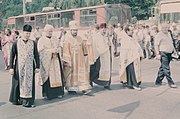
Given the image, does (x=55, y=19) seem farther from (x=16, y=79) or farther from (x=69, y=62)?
(x=16, y=79)

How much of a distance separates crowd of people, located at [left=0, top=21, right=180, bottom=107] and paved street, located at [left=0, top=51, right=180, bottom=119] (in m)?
0.25

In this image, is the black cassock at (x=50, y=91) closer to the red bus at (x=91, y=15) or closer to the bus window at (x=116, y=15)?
the red bus at (x=91, y=15)

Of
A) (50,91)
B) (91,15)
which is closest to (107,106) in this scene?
(50,91)

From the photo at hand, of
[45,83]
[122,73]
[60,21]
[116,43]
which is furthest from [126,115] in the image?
[60,21]

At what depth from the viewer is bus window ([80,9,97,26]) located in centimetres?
2400

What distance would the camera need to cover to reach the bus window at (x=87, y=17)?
2400cm

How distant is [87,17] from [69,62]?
16521mm

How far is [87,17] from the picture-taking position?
24.6m

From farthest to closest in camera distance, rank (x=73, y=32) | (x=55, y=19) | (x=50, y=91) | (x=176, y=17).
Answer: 1. (x=176, y=17)
2. (x=55, y=19)
3. (x=73, y=32)
4. (x=50, y=91)

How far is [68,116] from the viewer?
6645 millimetres

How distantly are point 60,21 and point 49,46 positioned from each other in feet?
61.0

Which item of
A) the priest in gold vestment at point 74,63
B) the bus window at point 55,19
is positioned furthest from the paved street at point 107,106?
the bus window at point 55,19

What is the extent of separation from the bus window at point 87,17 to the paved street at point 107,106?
48.4 ft

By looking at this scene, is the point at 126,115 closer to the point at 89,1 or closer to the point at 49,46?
the point at 49,46
